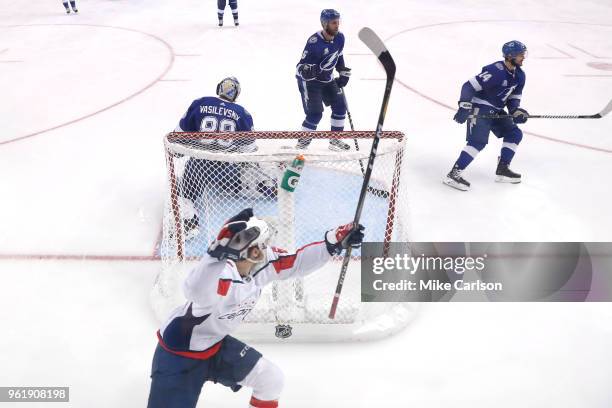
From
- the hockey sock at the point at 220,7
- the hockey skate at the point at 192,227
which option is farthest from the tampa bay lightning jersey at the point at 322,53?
the hockey sock at the point at 220,7

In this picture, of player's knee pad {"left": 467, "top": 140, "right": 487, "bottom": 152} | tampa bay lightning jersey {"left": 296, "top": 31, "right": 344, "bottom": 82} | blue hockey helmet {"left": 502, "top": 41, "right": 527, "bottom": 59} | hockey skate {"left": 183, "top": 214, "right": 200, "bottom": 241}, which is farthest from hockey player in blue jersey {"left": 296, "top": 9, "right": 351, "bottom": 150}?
hockey skate {"left": 183, "top": 214, "right": 200, "bottom": 241}

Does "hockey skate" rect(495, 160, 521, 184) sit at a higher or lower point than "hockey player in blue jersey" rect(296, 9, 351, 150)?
lower

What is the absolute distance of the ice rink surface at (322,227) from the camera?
237cm

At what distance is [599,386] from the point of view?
231 cm

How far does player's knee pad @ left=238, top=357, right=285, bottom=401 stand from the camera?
1.85m

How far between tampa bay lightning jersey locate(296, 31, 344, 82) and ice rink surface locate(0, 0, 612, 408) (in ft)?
3.25

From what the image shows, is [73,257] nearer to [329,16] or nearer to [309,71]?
[309,71]

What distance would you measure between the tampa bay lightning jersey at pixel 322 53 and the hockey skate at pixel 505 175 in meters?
1.60

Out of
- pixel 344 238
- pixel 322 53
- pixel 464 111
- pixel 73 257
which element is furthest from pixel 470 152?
pixel 73 257

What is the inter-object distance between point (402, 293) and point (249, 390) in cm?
102

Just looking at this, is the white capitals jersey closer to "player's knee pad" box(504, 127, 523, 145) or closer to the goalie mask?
Result: the goalie mask

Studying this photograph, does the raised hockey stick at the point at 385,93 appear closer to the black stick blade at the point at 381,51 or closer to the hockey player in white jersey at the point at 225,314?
the black stick blade at the point at 381,51

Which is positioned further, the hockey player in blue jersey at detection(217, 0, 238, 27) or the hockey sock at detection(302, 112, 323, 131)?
the hockey player in blue jersey at detection(217, 0, 238, 27)

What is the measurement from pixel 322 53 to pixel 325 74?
0.17 meters
